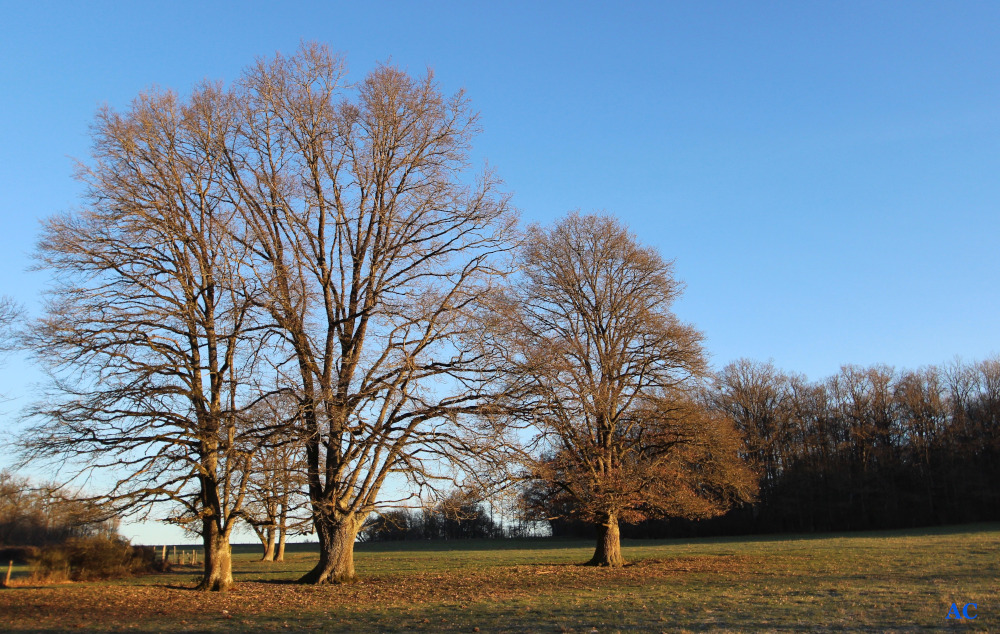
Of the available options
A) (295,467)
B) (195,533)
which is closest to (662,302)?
(295,467)

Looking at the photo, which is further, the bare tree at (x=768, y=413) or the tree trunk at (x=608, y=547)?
the bare tree at (x=768, y=413)

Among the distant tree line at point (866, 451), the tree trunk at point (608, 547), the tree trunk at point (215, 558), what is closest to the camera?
the tree trunk at point (215, 558)

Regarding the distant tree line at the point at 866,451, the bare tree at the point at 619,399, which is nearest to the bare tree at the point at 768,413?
the distant tree line at the point at 866,451

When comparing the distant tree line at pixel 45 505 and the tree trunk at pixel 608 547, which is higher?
the distant tree line at pixel 45 505

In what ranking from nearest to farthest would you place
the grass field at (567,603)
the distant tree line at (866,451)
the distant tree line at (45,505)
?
the grass field at (567,603), the distant tree line at (45,505), the distant tree line at (866,451)

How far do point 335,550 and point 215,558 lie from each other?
2.89 meters

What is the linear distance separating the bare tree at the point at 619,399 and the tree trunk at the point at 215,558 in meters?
9.22

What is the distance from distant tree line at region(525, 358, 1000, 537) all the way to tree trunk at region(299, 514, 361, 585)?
44983 mm

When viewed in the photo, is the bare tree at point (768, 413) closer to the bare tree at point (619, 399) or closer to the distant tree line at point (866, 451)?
the distant tree line at point (866, 451)

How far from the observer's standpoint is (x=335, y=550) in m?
17.2

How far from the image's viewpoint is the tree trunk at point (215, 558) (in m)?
16.3

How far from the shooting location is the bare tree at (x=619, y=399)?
2183 cm

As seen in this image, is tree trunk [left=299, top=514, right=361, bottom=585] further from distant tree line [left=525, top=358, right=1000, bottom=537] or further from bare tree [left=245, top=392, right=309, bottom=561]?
distant tree line [left=525, top=358, right=1000, bottom=537]

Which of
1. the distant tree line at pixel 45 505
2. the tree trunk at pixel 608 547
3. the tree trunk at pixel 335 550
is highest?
the distant tree line at pixel 45 505
